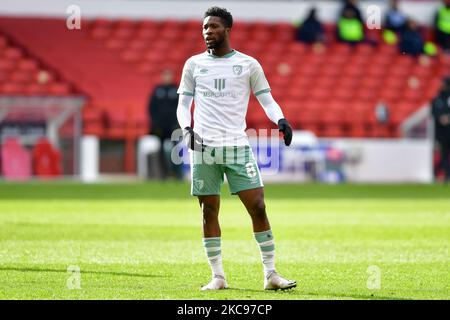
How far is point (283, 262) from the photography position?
10.3 m

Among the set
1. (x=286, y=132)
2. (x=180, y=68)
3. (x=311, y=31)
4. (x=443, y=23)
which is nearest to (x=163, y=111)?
(x=180, y=68)

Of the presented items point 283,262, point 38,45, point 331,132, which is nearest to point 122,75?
point 38,45

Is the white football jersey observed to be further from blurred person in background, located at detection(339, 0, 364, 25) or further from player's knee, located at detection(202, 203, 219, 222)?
blurred person in background, located at detection(339, 0, 364, 25)

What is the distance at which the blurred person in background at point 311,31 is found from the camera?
113 feet

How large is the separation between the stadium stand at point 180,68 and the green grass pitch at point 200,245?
926cm

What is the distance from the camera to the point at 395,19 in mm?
35031

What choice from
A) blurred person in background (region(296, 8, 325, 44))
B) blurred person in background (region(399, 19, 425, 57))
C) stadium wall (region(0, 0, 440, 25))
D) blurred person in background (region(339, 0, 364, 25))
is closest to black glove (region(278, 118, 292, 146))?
stadium wall (region(0, 0, 440, 25))

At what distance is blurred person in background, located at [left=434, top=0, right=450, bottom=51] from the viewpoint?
117 feet

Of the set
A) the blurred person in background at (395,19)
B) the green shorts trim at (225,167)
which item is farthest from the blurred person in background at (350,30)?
the green shorts trim at (225,167)

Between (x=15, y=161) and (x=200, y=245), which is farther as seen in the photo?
(x=15, y=161)

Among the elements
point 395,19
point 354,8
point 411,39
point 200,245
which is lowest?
point 200,245

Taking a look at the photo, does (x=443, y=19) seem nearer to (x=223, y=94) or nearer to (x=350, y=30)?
(x=350, y=30)

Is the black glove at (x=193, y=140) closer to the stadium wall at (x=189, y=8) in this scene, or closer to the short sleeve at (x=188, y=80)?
the short sleeve at (x=188, y=80)

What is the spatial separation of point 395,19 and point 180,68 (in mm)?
7118
